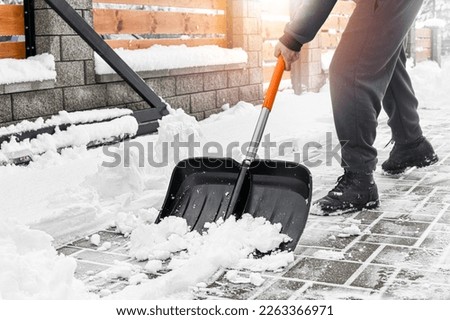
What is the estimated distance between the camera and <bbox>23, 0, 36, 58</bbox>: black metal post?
509 centimetres

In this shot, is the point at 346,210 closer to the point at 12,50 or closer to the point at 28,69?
the point at 28,69

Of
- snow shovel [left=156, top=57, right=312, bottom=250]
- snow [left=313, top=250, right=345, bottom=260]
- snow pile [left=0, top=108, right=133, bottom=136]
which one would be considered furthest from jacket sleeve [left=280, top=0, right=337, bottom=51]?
snow pile [left=0, top=108, right=133, bottom=136]

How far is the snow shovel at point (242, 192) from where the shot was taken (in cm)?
296

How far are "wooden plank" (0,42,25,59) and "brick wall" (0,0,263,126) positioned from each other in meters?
0.13

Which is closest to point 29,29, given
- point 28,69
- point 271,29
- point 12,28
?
point 12,28

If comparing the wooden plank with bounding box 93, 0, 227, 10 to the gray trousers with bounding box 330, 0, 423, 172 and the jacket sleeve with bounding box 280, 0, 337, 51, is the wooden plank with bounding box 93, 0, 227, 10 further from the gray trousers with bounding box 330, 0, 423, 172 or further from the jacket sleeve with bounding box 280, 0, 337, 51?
the gray trousers with bounding box 330, 0, 423, 172

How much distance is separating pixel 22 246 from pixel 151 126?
326 cm

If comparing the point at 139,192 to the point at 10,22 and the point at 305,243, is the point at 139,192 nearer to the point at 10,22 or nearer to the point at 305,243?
the point at 305,243

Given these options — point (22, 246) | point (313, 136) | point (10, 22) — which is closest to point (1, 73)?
point (10, 22)

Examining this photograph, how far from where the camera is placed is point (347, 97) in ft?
11.8

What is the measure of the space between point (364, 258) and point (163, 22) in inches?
183

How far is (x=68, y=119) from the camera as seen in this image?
512 centimetres

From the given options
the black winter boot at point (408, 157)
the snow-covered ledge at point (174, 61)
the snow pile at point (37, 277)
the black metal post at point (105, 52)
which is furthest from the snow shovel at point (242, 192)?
the snow-covered ledge at point (174, 61)

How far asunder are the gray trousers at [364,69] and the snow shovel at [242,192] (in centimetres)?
62
